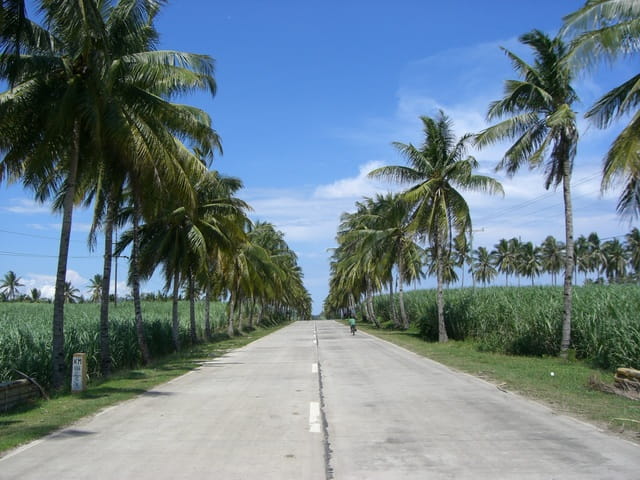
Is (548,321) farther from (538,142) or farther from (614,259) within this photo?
(614,259)

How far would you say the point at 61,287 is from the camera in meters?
13.9

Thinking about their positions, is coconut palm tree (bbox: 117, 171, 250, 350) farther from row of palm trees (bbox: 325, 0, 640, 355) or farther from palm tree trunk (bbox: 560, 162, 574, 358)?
palm tree trunk (bbox: 560, 162, 574, 358)

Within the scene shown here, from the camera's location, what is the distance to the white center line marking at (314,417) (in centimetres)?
807

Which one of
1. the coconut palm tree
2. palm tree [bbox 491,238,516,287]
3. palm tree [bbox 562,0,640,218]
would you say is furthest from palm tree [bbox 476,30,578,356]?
palm tree [bbox 491,238,516,287]

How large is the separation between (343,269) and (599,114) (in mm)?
45845

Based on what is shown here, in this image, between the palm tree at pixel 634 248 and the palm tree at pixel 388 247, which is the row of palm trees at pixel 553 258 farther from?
the palm tree at pixel 388 247

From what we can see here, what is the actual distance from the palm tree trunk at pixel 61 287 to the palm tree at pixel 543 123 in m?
12.9

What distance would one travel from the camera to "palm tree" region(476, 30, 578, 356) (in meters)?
18.0

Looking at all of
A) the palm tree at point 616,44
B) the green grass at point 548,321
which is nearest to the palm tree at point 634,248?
the green grass at point 548,321

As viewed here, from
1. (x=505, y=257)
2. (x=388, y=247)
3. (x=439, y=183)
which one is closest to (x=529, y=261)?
(x=505, y=257)

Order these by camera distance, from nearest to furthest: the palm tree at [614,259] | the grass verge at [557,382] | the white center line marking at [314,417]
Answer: the white center line marking at [314,417], the grass verge at [557,382], the palm tree at [614,259]

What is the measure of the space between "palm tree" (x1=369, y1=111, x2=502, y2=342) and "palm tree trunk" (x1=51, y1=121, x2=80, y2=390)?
16.1 m

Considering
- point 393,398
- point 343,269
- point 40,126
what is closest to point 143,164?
point 40,126

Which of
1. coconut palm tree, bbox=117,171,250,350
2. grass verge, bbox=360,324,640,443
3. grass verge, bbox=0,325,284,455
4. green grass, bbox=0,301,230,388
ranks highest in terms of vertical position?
coconut palm tree, bbox=117,171,250,350
